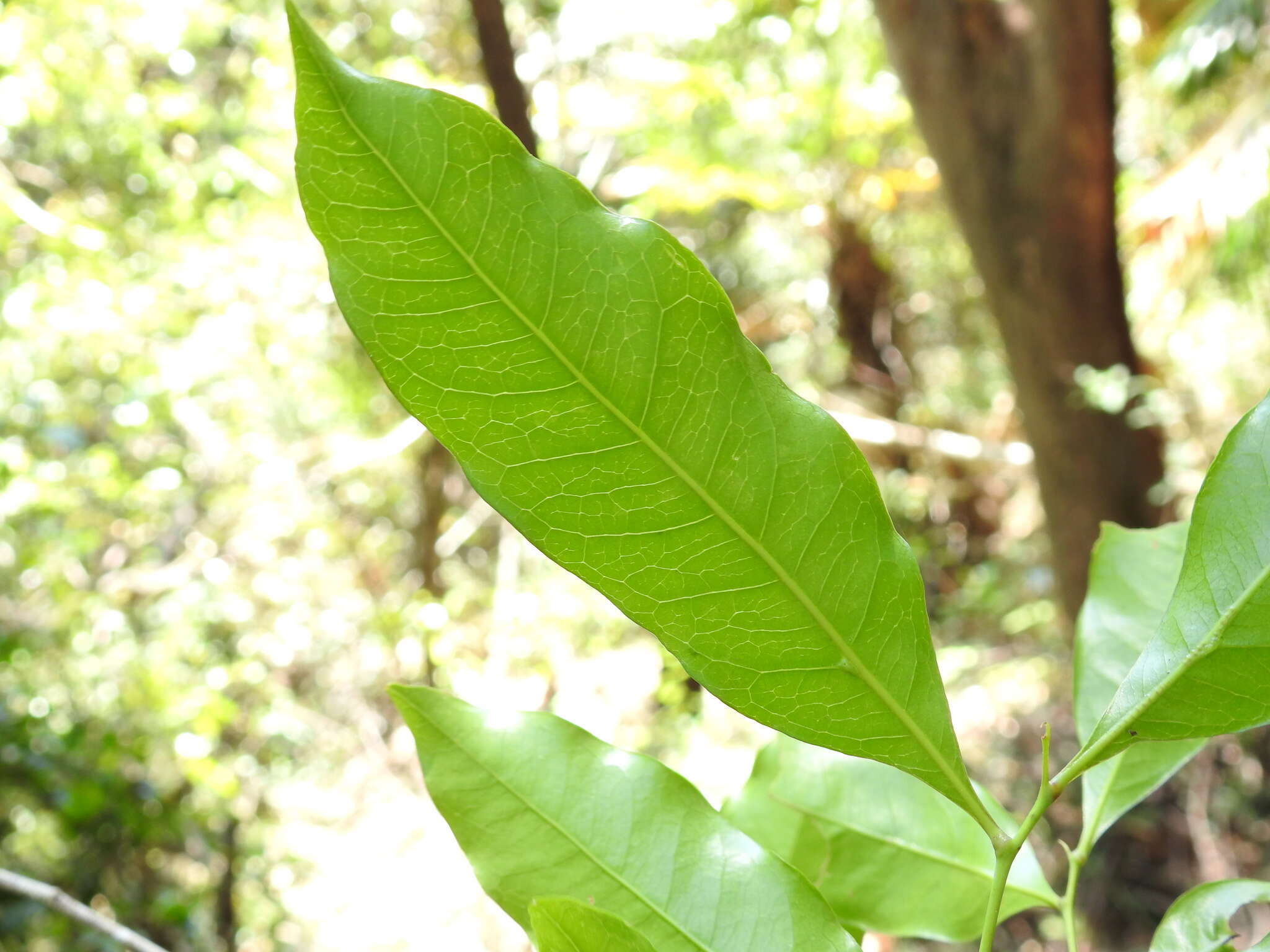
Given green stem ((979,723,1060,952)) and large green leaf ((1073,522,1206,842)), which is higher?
large green leaf ((1073,522,1206,842))

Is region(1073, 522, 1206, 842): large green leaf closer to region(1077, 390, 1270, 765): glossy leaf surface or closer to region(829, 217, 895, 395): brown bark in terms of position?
region(1077, 390, 1270, 765): glossy leaf surface

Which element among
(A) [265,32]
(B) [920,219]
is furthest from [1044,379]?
(A) [265,32]

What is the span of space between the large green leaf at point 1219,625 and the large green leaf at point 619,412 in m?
0.05

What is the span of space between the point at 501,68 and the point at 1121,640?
112 centimetres

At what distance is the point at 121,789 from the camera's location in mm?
1469

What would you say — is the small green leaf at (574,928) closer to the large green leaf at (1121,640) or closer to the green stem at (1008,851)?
the green stem at (1008,851)

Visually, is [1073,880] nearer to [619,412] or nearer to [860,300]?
[619,412]

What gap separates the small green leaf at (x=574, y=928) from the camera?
0.25 m

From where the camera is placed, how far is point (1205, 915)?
34 cm

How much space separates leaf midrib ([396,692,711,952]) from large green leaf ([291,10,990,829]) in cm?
9

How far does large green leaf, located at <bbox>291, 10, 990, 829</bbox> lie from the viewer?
227mm

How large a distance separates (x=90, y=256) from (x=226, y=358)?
0.47 m

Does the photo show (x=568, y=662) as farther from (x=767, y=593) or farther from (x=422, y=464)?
(x=767, y=593)

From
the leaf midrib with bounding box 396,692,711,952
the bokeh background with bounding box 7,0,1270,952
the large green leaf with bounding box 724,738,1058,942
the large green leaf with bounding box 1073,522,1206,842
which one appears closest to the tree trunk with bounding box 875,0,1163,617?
the bokeh background with bounding box 7,0,1270,952
